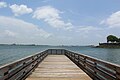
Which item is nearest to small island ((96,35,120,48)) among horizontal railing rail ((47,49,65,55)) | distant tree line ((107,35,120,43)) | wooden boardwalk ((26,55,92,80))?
distant tree line ((107,35,120,43))

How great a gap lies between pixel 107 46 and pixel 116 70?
157m

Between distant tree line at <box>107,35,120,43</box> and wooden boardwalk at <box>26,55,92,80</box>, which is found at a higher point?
distant tree line at <box>107,35,120,43</box>

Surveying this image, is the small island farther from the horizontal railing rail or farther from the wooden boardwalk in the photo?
the wooden boardwalk

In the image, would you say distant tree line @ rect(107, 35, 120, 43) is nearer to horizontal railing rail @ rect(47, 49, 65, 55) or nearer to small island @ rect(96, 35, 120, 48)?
small island @ rect(96, 35, 120, 48)

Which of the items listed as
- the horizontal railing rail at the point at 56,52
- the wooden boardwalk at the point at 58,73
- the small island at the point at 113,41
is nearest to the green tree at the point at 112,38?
the small island at the point at 113,41

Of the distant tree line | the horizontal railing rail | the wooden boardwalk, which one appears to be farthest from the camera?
the distant tree line

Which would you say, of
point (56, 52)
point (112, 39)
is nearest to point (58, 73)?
point (56, 52)

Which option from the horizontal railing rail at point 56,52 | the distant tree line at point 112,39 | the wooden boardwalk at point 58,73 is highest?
the distant tree line at point 112,39

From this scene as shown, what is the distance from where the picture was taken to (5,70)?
5.82 m

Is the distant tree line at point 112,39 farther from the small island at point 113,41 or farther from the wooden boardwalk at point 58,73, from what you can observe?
the wooden boardwalk at point 58,73

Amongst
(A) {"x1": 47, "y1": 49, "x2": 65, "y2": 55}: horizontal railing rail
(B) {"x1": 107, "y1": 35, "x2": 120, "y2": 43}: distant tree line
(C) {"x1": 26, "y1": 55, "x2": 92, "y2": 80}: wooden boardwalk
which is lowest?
(C) {"x1": 26, "y1": 55, "x2": 92, "y2": 80}: wooden boardwalk

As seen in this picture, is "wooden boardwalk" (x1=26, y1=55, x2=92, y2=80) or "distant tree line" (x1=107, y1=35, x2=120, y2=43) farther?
"distant tree line" (x1=107, y1=35, x2=120, y2=43)

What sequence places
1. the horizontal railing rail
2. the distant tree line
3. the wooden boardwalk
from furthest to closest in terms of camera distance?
the distant tree line → the horizontal railing rail → the wooden boardwalk

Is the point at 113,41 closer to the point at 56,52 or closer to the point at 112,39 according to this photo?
the point at 112,39
